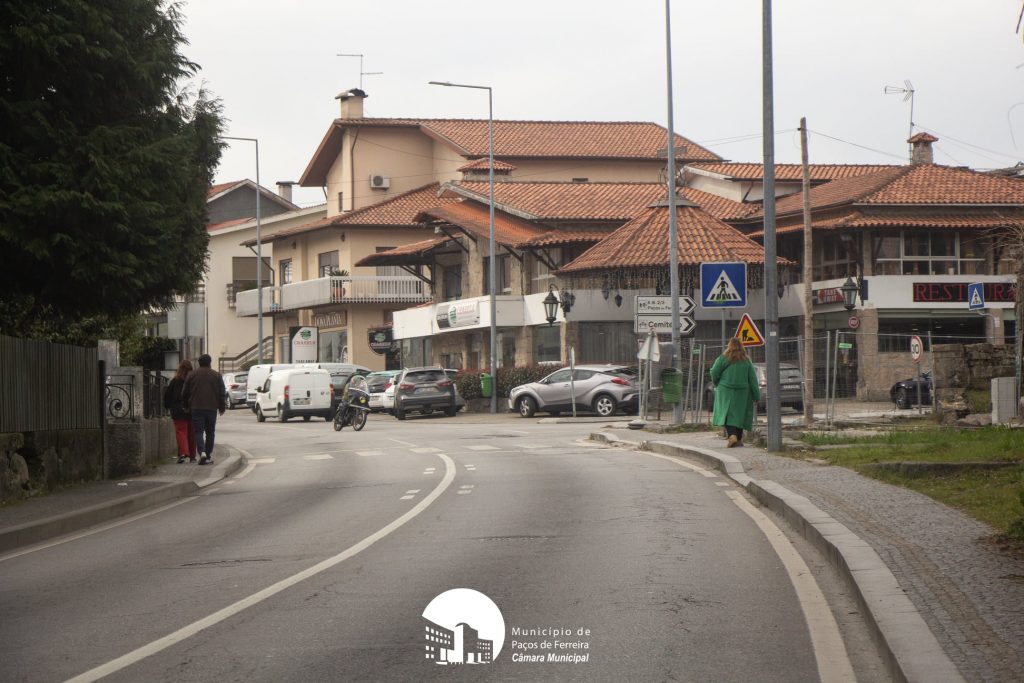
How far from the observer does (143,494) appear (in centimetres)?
1691

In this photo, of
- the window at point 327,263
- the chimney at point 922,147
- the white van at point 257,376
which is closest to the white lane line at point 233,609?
the white van at point 257,376

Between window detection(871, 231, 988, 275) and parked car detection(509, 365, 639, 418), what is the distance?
35.6 feet

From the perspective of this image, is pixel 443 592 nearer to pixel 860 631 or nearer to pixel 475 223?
pixel 860 631

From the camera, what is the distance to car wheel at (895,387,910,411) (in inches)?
1469

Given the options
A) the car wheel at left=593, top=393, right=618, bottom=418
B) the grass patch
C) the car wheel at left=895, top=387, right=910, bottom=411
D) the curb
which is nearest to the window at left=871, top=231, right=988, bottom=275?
the car wheel at left=895, top=387, right=910, bottom=411

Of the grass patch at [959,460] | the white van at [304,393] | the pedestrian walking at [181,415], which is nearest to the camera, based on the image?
the grass patch at [959,460]

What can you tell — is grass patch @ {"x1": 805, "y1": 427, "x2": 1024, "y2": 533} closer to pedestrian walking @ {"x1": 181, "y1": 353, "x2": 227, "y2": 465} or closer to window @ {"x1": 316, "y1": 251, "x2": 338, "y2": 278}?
pedestrian walking @ {"x1": 181, "y1": 353, "x2": 227, "y2": 465}

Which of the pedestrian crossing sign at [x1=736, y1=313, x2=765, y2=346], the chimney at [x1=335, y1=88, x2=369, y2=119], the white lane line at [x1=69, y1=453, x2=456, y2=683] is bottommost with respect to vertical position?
the white lane line at [x1=69, y1=453, x2=456, y2=683]

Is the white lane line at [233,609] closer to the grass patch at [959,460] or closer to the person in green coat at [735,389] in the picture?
the grass patch at [959,460]

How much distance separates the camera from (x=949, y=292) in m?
47.9

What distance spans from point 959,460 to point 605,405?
26.4 metres

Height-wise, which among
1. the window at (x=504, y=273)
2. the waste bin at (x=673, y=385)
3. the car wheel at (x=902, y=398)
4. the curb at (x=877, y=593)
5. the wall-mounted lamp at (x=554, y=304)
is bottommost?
the curb at (x=877, y=593)

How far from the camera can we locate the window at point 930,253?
1896 inches

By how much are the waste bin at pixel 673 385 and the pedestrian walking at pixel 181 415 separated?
36.5ft
